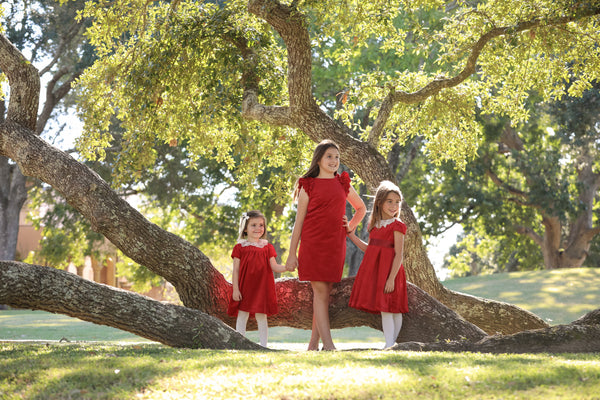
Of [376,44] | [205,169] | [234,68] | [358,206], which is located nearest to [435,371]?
[358,206]

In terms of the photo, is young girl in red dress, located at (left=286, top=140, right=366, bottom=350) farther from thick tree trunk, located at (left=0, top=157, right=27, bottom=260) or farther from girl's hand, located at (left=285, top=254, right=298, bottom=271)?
thick tree trunk, located at (left=0, top=157, right=27, bottom=260)

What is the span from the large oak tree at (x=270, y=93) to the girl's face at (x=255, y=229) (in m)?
0.57

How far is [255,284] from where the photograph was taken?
6.95 m

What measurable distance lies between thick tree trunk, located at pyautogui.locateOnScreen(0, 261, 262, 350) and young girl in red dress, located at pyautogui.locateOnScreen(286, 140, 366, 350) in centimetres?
91

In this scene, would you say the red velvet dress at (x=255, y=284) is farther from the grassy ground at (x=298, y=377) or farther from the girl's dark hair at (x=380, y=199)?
the grassy ground at (x=298, y=377)

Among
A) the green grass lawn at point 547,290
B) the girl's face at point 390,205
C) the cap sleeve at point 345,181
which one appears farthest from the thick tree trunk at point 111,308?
the green grass lawn at point 547,290

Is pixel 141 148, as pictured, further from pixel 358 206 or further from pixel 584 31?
pixel 584 31

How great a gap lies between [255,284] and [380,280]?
4.64 feet

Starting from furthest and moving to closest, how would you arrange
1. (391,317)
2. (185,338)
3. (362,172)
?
(362,172), (391,317), (185,338)

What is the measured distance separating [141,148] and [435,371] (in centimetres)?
697

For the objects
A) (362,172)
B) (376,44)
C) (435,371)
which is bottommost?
(435,371)

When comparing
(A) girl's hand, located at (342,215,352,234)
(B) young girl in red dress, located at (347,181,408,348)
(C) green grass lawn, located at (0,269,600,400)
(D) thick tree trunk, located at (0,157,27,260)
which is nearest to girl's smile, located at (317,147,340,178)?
(A) girl's hand, located at (342,215,352,234)

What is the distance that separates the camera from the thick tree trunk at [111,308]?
5.54 metres

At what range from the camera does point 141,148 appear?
32.6ft
